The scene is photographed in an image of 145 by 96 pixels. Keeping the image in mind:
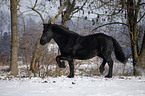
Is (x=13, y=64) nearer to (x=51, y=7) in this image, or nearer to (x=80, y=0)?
(x=51, y=7)

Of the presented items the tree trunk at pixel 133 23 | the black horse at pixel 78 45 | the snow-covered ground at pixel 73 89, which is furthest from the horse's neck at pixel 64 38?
the tree trunk at pixel 133 23

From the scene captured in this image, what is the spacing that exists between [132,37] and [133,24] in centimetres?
94

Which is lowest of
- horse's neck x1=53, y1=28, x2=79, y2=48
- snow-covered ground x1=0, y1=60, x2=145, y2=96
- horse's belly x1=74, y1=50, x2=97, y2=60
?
snow-covered ground x1=0, y1=60, x2=145, y2=96

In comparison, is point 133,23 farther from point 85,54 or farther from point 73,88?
point 73,88

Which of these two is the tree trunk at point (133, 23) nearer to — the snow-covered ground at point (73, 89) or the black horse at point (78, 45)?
the black horse at point (78, 45)

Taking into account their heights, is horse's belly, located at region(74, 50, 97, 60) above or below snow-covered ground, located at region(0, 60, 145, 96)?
above

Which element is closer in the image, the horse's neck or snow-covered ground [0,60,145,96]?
snow-covered ground [0,60,145,96]

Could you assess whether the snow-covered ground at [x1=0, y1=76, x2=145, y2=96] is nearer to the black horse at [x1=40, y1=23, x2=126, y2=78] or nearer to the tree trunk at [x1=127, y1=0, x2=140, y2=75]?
the black horse at [x1=40, y1=23, x2=126, y2=78]

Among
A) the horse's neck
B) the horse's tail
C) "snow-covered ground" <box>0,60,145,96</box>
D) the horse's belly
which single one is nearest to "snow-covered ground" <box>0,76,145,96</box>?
"snow-covered ground" <box>0,60,145,96</box>

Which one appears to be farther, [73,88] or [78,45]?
[78,45]

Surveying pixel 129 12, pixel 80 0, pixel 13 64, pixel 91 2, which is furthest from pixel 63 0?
pixel 13 64

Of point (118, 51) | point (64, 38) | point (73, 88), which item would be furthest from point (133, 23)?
point (73, 88)

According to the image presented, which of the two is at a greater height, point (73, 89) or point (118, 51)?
point (118, 51)

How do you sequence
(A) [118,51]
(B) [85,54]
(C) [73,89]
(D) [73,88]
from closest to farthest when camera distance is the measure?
(C) [73,89] < (D) [73,88] < (B) [85,54] < (A) [118,51]
